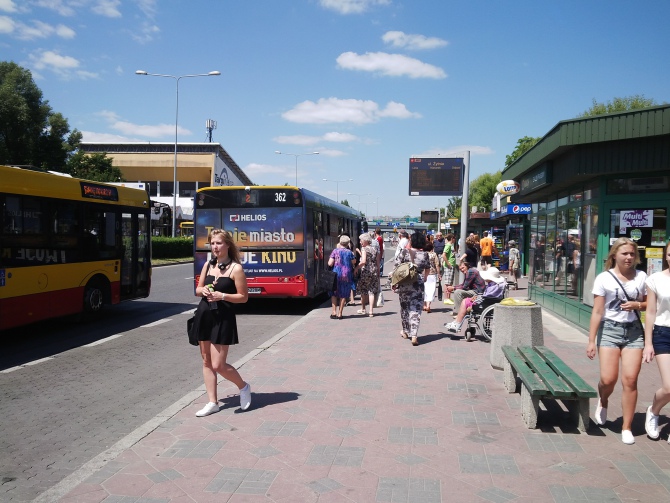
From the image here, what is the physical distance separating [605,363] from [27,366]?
23.6 ft

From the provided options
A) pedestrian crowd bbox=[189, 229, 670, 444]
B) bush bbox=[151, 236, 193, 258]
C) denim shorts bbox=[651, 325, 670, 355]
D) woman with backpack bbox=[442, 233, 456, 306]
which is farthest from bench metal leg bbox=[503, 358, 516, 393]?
bush bbox=[151, 236, 193, 258]

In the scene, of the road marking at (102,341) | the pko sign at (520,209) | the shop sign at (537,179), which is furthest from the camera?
the pko sign at (520,209)

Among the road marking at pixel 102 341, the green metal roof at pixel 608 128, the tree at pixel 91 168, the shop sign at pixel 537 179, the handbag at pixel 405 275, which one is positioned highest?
the tree at pixel 91 168

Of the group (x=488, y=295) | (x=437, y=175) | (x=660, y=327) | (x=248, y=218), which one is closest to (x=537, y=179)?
(x=488, y=295)

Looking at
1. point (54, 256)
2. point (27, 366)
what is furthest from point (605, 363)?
point (54, 256)

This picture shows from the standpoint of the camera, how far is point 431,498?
3857 millimetres

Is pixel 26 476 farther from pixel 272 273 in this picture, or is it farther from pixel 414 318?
pixel 272 273

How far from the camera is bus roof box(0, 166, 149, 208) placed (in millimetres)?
9281

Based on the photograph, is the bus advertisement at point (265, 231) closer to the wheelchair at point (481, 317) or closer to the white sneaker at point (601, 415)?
the wheelchair at point (481, 317)

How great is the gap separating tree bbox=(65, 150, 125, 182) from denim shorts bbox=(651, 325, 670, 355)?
42900mm

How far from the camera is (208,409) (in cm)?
563

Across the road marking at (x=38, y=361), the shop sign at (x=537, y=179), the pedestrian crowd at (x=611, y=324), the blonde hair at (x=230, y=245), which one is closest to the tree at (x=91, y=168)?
the shop sign at (x=537, y=179)

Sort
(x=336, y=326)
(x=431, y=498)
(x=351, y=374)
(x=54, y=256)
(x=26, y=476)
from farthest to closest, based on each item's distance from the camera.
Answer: (x=336, y=326)
(x=54, y=256)
(x=351, y=374)
(x=26, y=476)
(x=431, y=498)

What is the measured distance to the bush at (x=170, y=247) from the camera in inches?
1385
